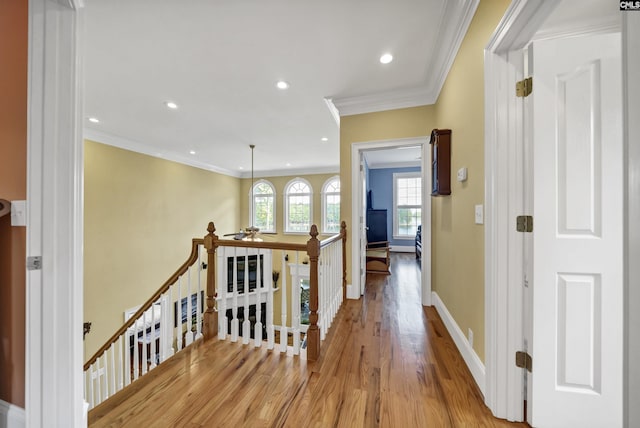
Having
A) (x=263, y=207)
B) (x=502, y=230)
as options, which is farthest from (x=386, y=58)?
(x=263, y=207)

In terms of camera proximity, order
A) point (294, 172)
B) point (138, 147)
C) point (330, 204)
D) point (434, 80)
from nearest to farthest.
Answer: point (434, 80) < point (138, 147) < point (330, 204) < point (294, 172)

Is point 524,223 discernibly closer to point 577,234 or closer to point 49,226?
point 577,234

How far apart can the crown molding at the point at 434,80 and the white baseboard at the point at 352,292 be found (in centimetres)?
236

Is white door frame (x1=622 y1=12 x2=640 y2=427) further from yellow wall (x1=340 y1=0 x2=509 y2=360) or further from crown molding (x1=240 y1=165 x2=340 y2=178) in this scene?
crown molding (x1=240 y1=165 x2=340 y2=178)

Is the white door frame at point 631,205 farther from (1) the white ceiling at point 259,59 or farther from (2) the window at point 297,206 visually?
(2) the window at point 297,206

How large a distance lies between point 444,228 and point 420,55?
5.71 feet

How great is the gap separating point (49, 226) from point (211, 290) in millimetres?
1428

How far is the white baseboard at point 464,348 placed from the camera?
1.45 meters

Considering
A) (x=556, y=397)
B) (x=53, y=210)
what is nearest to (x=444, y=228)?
(x=556, y=397)

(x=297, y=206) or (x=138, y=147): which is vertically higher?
(x=138, y=147)

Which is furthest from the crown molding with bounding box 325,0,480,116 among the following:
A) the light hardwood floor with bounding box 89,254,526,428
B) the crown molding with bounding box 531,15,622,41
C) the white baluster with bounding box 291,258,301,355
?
the light hardwood floor with bounding box 89,254,526,428

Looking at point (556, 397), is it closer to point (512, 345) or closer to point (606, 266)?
point (512, 345)

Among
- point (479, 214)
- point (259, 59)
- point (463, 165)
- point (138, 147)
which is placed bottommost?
point (479, 214)

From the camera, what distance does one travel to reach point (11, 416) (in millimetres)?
1160
